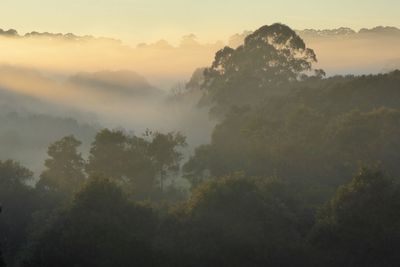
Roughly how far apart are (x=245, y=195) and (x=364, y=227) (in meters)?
6.83

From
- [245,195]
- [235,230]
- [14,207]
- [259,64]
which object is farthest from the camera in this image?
[259,64]


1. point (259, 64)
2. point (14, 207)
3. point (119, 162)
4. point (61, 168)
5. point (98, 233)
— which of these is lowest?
point (98, 233)

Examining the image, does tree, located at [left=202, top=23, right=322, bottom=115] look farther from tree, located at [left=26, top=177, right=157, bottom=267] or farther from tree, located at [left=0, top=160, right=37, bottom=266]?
tree, located at [left=26, top=177, right=157, bottom=267]

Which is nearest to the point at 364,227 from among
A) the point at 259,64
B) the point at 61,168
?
the point at 61,168

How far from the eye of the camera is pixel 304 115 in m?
49.2

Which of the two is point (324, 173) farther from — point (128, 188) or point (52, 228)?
point (52, 228)

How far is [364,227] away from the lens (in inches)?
1256

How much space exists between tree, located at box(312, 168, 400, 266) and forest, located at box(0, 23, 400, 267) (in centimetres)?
5

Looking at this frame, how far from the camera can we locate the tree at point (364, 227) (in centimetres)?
3178

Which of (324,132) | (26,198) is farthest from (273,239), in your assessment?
(26,198)

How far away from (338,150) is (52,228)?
21.4 metres

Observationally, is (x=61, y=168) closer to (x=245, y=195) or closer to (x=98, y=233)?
(x=98, y=233)

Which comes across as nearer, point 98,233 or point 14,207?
point 98,233

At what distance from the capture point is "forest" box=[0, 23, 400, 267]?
32281 millimetres
